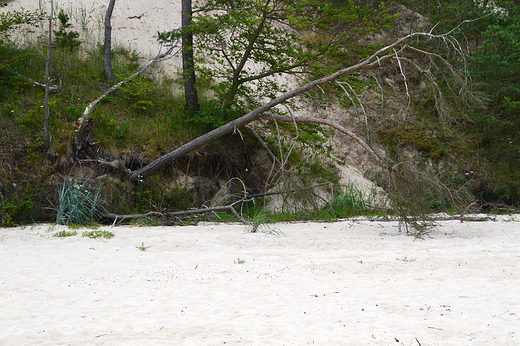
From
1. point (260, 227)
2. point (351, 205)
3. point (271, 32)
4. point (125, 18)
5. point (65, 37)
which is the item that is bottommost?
point (260, 227)

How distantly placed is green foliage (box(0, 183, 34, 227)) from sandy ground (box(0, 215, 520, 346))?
1000 millimetres

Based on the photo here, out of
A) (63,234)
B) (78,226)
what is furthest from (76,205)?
(63,234)

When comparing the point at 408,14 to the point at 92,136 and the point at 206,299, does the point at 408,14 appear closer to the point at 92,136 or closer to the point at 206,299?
the point at 92,136

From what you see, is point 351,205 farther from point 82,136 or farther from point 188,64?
point 82,136

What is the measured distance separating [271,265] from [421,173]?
315cm

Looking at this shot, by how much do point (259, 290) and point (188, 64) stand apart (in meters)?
Result: 7.42

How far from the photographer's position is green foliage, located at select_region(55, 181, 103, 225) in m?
7.43

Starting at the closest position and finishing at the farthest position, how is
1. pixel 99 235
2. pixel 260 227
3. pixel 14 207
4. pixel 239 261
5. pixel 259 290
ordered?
pixel 259 290, pixel 239 261, pixel 99 235, pixel 14 207, pixel 260 227

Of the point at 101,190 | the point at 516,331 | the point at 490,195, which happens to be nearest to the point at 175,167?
the point at 101,190

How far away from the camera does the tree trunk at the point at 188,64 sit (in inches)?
389

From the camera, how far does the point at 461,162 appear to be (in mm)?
12297

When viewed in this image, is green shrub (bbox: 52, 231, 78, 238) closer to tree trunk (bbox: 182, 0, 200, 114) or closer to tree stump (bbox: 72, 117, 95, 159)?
tree stump (bbox: 72, 117, 95, 159)

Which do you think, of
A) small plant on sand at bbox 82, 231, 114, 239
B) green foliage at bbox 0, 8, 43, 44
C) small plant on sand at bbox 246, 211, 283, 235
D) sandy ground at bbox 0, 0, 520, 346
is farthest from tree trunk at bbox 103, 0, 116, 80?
small plant on sand at bbox 246, 211, 283, 235

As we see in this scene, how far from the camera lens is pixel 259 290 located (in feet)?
12.4
